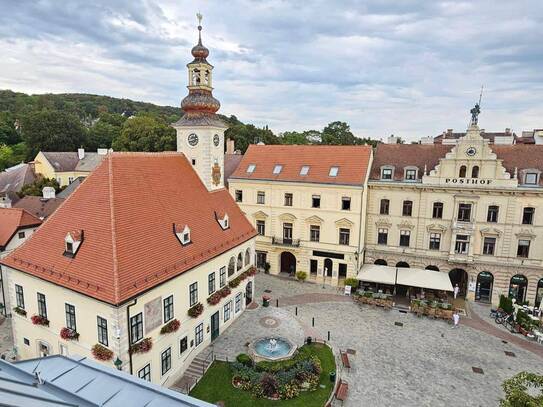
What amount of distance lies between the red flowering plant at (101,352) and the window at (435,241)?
26639 mm

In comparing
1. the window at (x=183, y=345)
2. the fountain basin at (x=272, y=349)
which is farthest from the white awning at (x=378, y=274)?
the window at (x=183, y=345)

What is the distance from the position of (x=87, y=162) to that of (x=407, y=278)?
56.8m

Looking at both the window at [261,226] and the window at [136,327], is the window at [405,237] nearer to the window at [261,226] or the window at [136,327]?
the window at [261,226]

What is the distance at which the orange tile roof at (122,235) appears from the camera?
15.5 meters

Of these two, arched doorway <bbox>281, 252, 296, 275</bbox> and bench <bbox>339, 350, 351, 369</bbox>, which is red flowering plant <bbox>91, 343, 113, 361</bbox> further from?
arched doorway <bbox>281, 252, 296, 275</bbox>

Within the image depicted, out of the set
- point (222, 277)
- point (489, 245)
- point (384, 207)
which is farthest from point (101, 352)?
point (489, 245)

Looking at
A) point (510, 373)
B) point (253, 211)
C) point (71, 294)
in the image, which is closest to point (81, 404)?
point (71, 294)

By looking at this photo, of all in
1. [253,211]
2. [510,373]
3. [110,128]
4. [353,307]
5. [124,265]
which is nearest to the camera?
[124,265]

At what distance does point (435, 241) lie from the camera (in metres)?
31.2

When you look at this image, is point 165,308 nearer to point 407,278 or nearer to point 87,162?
point 407,278

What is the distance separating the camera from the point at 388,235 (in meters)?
32.5

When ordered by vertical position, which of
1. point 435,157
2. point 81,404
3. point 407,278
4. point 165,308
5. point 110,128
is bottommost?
point 407,278

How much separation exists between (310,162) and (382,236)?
956 centimetres

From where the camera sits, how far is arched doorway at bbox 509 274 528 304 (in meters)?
29.1
